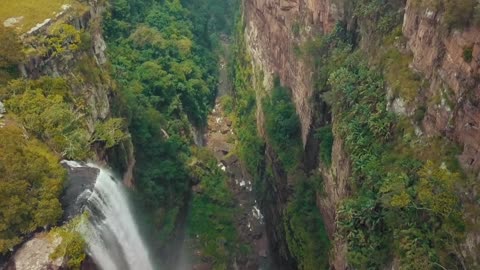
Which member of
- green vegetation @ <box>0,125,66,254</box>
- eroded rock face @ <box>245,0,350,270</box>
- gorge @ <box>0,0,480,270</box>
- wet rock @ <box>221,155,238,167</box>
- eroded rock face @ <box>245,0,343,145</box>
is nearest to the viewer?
green vegetation @ <box>0,125,66,254</box>

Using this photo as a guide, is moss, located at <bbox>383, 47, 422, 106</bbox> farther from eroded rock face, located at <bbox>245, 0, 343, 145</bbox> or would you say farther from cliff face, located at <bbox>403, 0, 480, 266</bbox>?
eroded rock face, located at <bbox>245, 0, 343, 145</bbox>

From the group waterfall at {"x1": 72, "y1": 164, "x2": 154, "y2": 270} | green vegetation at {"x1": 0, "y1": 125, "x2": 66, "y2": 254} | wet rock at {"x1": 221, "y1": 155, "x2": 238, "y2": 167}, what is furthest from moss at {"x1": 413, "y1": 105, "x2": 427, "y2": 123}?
wet rock at {"x1": 221, "y1": 155, "x2": 238, "y2": 167}

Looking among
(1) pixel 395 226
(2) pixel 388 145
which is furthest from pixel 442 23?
(1) pixel 395 226

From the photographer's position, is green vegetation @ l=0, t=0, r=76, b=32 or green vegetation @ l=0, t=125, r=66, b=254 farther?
green vegetation @ l=0, t=0, r=76, b=32

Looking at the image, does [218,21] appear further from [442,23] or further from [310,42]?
[442,23]

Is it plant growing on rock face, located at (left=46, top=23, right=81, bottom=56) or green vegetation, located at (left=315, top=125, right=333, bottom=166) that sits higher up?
plant growing on rock face, located at (left=46, top=23, right=81, bottom=56)

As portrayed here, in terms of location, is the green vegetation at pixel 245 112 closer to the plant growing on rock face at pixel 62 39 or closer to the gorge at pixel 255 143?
the gorge at pixel 255 143

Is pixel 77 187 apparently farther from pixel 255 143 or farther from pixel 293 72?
pixel 255 143
